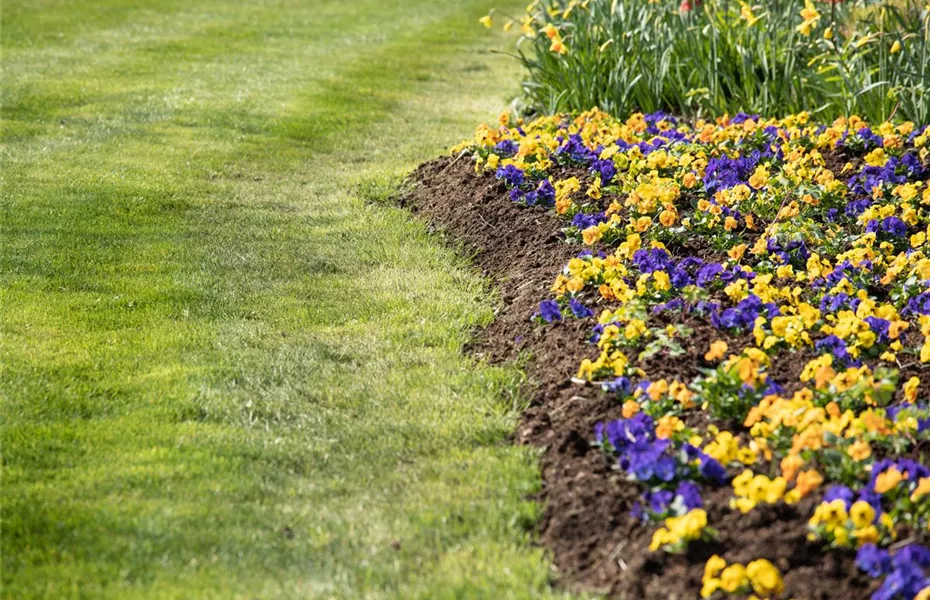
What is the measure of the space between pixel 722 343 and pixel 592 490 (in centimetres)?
74

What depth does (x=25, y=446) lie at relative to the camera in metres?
3.69

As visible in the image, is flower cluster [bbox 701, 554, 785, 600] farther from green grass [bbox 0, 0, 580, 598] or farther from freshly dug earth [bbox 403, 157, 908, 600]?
green grass [bbox 0, 0, 580, 598]

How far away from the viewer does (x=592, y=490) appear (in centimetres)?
331

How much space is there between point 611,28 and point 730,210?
313cm

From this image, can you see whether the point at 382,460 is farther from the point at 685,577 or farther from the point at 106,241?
the point at 106,241

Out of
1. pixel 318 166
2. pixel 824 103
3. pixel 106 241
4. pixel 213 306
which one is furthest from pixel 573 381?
pixel 824 103

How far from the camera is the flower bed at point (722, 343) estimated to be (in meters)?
2.95

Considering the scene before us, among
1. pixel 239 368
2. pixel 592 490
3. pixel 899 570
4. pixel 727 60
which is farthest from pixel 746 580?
pixel 727 60

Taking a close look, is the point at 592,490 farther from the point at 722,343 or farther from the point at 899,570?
the point at 899,570

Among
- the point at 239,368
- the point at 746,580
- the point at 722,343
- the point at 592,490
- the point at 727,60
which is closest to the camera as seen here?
the point at 746,580

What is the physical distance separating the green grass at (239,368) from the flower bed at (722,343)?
0.24 m

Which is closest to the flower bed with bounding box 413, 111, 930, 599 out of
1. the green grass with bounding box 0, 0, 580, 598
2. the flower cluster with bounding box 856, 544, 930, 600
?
the flower cluster with bounding box 856, 544, 930, 600

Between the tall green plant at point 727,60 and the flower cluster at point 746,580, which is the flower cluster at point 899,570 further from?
the tall green plant at point 727,60

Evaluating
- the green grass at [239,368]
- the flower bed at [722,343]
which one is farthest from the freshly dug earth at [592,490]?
the green grass at [239,368]
